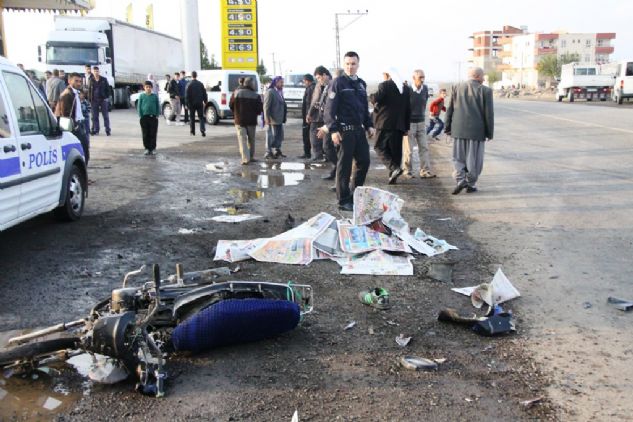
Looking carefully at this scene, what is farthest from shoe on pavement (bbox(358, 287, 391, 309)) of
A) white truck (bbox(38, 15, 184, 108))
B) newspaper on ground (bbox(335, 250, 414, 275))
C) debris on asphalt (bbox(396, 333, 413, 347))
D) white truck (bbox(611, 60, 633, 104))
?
white truck (bbox(611, 60, 633, 104))

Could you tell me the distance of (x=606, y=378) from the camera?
11.5 feet

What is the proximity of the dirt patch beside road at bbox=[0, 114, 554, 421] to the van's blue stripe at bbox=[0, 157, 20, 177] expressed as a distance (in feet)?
2.84

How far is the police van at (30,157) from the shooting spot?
560 cm

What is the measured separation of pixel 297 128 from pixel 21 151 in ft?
61.6

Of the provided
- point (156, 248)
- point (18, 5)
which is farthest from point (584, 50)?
point (156, 248)

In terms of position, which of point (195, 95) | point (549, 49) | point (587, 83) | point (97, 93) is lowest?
point (195, 95)

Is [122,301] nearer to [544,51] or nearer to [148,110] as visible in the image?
[148,110]

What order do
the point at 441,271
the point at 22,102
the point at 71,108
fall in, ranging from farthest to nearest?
the point at 71,108, the point at 22,102, the point at 441,271

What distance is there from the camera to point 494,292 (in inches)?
187

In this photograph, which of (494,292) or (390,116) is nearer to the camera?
(494,292)

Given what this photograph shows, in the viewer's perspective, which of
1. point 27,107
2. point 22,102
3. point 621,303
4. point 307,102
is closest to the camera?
point 621,303

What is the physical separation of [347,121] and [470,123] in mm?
2177

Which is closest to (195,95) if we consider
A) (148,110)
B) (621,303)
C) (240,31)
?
(148,110)

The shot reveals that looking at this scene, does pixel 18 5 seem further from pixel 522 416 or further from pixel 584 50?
pixel 584 50
